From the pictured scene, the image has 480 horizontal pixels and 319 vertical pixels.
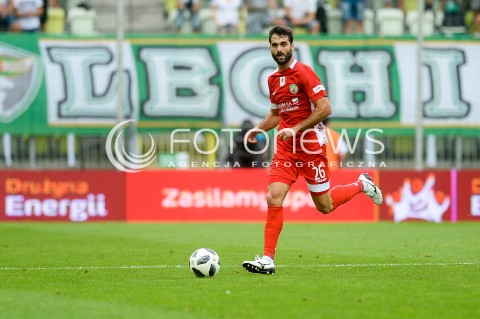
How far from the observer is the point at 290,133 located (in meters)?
12.5

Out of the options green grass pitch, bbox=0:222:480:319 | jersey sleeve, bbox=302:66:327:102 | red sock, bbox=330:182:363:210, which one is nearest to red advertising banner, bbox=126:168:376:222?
green grass pitch, bbox=0:222:480:319

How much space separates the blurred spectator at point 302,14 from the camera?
27766mm

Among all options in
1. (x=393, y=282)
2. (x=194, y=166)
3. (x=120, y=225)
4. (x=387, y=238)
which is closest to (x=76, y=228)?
(x=120, y=225)

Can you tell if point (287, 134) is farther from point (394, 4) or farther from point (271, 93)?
point (394, 4)

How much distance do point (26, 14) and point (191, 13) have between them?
4.16m

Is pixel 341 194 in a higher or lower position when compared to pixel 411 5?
lower

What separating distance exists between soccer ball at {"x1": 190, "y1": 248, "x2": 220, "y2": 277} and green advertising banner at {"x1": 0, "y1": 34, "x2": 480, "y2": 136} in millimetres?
13006

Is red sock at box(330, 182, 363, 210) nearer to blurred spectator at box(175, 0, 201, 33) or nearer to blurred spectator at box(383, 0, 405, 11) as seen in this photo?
blurred spectator at box(175, 0, 201, 33)

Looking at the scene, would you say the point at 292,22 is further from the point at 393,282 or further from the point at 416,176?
the point at 393,282

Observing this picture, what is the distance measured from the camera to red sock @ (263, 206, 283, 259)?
499 inches

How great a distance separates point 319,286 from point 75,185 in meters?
13.6

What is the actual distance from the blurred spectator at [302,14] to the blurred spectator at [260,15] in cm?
32

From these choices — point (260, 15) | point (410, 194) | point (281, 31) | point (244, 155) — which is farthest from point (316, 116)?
point (260, 15)

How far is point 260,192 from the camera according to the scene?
80.3 ft
